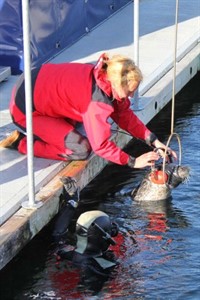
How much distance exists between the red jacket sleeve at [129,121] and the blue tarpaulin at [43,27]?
8.14 ft

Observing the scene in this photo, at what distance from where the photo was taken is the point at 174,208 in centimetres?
682

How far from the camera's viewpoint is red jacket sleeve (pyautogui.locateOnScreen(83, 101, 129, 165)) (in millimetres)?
6137

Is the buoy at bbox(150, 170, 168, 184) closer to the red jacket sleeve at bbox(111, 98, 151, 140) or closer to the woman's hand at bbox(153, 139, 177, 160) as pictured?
the woman's hand at bbox(153, 139, 177, 160)

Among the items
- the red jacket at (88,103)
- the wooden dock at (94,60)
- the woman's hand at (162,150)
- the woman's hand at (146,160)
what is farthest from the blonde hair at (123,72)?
the wooden dock at (94,60)

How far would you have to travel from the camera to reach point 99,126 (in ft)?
20.1

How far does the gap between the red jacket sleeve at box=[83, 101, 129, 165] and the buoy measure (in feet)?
1.91

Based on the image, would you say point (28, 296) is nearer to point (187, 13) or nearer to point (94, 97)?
point (94, 97)

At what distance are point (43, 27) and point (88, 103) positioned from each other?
3.21 meters

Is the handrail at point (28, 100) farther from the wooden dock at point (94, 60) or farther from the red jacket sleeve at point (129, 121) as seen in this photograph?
the red jacket sleeve at point (129, 121)

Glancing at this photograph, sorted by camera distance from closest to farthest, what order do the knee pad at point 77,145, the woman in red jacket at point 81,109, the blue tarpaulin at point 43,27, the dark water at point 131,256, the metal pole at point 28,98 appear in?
the metal pole at point 28,98
the dark water at point 131,256
the woman in red jacket at point 81,109
the knee pad at point 77,145
the blue tarpaulin at point 43,27

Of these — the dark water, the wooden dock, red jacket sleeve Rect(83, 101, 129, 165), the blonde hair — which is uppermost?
the blonde hair

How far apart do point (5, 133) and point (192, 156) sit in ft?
5.68

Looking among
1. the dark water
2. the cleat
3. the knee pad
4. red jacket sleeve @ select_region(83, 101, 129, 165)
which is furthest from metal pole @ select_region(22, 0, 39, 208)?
the cleat

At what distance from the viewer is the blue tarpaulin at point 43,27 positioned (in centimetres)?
885
